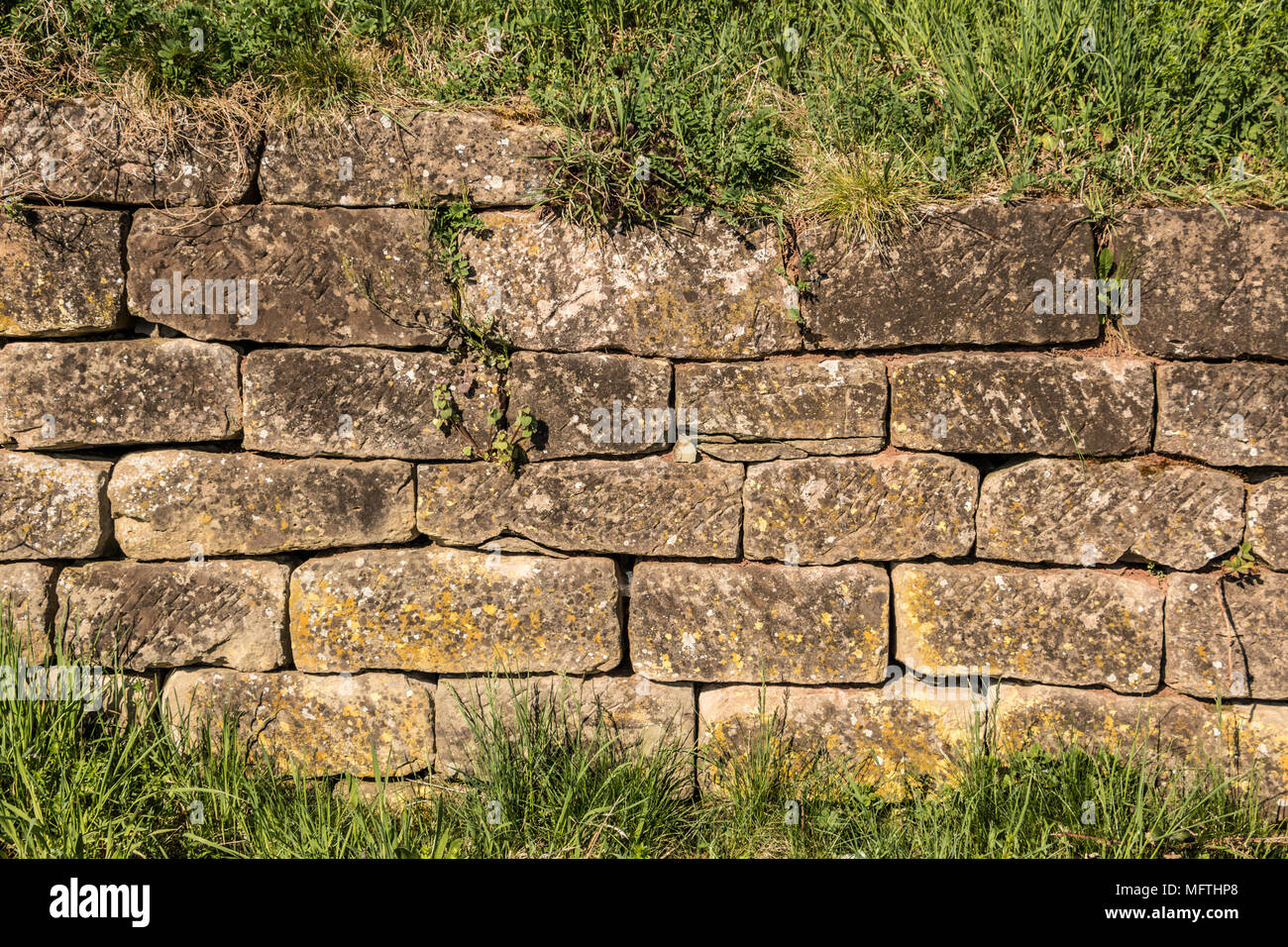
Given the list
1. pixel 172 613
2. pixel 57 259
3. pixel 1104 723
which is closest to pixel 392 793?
pixel 172 613

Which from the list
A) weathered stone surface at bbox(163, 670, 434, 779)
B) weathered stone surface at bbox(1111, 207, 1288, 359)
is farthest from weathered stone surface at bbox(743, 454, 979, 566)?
weathered stone surface at bbox(163, 670, 434, 779)

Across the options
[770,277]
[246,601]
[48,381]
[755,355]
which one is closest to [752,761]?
[755,355]

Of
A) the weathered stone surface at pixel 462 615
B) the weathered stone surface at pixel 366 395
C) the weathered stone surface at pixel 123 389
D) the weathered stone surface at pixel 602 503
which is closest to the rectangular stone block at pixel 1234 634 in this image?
the weathered stone surface at pixel 602 503

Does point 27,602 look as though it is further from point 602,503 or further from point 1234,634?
point 1234,634

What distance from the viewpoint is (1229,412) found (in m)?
2.91

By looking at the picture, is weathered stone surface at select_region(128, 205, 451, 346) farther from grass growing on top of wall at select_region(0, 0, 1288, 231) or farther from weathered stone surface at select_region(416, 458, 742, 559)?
weathered stone surface at select_region(416, 458, 742, 559)

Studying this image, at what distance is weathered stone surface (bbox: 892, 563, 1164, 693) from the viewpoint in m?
2.98

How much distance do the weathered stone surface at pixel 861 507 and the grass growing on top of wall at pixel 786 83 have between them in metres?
0.91

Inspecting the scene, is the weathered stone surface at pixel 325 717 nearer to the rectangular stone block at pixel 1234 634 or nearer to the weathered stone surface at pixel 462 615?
the weathered stone surface at pixel 462 615

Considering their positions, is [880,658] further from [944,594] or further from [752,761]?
[752,761]

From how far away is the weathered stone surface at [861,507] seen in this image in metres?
3.00

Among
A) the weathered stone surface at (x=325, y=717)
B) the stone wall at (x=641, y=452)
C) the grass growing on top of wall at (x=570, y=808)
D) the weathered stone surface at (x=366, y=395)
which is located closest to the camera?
the grass growing on top of wall at (x=570, y=808)

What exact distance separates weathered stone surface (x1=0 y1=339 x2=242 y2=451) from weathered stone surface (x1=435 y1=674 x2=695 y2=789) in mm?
1400

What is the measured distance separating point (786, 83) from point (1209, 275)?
1.71m
